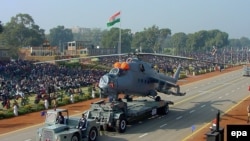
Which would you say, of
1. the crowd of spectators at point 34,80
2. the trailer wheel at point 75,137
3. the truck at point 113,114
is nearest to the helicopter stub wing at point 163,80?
the truck at point 113,114

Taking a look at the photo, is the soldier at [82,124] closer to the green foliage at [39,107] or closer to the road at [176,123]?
the road at [176,123]

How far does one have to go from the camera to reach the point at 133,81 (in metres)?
26.2

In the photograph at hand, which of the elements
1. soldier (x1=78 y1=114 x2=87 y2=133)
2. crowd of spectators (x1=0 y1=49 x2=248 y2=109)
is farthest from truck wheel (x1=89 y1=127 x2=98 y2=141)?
crowd of spectators (x1=0 y1=49 x2=248 y2=109)

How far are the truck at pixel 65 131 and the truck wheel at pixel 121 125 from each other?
1935mm

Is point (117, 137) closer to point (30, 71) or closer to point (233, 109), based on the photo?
point (233, 109)

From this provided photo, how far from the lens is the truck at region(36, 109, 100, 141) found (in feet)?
59.7

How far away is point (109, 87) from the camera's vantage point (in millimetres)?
23891

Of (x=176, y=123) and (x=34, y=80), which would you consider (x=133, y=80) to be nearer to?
(x=176, y=123)

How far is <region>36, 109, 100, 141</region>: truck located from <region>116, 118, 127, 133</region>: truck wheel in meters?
1.93

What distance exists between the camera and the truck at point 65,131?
1819 cm

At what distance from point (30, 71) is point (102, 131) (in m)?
38.0

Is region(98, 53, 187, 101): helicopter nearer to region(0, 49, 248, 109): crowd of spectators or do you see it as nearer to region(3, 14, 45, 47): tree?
region(0, 49, 248, 109): crowd of spectators

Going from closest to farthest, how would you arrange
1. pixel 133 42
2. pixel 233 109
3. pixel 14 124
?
pixel 14 124 → pixel 233 109 → pixel 133 42

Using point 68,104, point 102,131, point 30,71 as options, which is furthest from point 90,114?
point 30,71
